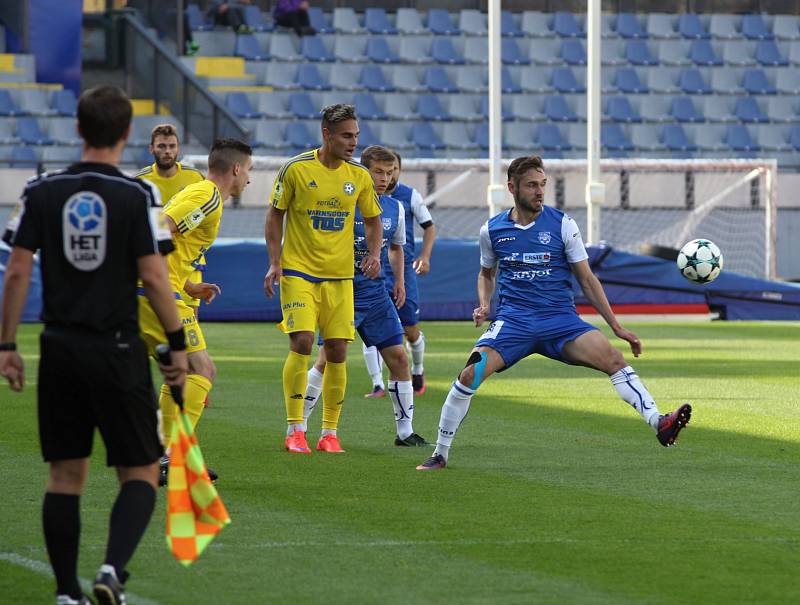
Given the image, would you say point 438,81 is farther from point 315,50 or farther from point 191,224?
point 191,224

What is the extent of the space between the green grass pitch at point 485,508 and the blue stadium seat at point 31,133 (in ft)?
51.5

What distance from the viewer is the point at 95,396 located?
5.05m

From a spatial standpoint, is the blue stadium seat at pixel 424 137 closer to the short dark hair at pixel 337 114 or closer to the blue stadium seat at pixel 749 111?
the blue stadium seat at pixel 749 111

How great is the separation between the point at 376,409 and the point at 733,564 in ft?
20.9

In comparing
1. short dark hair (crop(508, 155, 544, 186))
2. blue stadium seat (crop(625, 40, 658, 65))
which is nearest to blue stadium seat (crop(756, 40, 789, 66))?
blue stadium seat (crop(625, 40, 658, 65))

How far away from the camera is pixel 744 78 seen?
112ft

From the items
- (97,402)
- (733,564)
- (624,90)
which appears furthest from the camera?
(624,90)

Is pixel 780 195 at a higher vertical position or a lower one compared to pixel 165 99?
lower

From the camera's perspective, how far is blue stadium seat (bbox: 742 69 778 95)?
3394 centimetres

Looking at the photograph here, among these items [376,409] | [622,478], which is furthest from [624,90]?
[622,478]

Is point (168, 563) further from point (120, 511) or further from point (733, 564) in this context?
point (733, 564)

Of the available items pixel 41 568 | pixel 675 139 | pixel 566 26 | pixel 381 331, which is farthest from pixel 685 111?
pixel 41 568

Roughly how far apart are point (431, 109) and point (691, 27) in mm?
7006

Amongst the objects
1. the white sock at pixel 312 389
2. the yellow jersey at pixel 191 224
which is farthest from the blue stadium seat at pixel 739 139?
the yellow jersey at pixel 191 224
